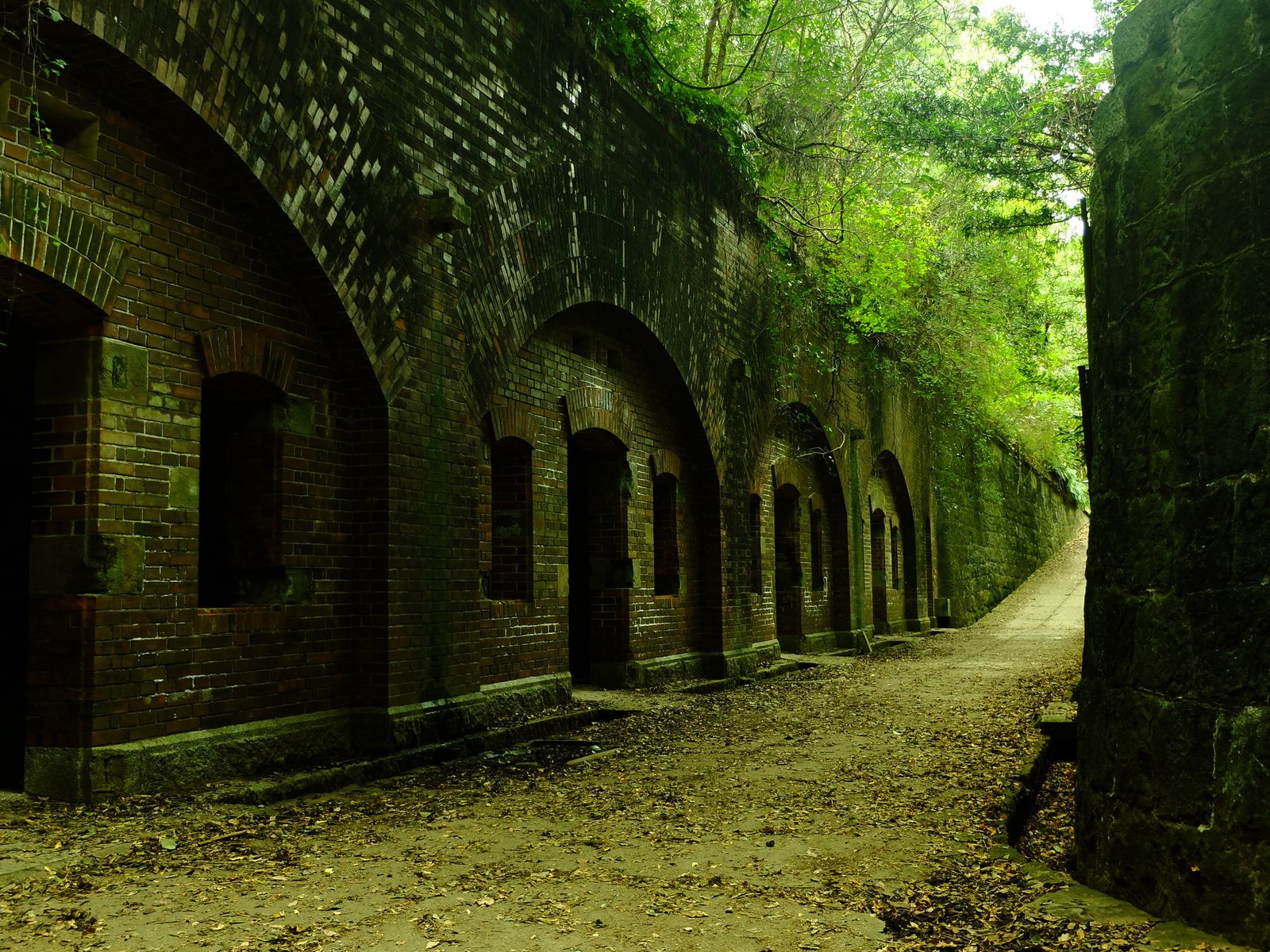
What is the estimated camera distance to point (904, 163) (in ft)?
58.4

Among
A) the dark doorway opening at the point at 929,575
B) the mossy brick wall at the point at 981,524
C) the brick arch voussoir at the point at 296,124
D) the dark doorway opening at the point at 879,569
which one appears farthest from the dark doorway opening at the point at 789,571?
the brick arch voussoir at the point at 296,124

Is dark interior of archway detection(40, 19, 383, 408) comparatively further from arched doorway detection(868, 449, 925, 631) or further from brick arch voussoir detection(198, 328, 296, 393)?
arched doorway detection(868, 449, 925, 631)

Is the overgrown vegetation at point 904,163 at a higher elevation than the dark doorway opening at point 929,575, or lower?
higher

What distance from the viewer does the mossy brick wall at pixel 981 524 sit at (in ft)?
77.0

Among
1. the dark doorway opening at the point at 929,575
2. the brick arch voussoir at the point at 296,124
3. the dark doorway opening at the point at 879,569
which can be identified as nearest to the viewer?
the brick arch voussoir at the point at 296,124

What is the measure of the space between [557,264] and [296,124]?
3052 mm

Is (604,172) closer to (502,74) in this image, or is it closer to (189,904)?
(502,74)

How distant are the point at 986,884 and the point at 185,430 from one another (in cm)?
455

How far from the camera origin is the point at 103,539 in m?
5.25

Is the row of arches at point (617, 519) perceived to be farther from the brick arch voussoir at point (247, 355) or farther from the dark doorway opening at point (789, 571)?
the brick arch voussoir at point (247, 355)

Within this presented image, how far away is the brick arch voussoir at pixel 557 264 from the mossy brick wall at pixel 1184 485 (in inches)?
197

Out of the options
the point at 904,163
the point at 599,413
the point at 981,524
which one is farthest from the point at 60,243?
the point at 981,524

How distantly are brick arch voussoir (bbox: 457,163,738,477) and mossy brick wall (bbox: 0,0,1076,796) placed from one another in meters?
0.03

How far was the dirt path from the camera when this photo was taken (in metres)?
3.65
